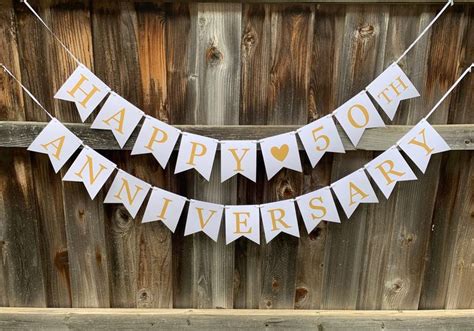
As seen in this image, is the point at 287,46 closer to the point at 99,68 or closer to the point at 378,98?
the point at 378,98

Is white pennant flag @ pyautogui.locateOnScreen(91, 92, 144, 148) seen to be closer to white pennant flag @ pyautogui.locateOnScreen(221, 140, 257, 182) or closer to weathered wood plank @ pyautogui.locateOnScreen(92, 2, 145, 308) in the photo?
weathered wood plank @ pyautogui.locateOnScreen(92, 2, 145, 308)

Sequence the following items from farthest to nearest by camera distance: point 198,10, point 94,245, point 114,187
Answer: point 94,245 < point 114,187 < point 198,10

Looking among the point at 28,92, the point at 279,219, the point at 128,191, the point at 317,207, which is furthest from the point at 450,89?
the point at 28,92

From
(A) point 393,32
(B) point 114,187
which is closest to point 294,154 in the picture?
(A) point 393,32

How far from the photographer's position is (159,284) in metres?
1.46

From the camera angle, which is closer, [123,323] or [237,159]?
[237,159]

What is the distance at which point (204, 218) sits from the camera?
1.33 meters

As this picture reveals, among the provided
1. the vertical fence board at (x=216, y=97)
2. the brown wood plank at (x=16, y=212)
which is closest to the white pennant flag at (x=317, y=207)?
the vertical fence board at (x=216, y=97)

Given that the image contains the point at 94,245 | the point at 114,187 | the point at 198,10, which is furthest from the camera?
the point at 94,245

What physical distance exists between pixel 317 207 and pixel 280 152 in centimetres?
22

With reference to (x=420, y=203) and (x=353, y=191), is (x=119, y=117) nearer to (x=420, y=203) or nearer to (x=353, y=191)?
(x=353, y=191)

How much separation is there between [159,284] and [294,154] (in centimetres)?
65

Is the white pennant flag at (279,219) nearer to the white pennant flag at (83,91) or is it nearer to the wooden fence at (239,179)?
the wooden fence at (239,179)

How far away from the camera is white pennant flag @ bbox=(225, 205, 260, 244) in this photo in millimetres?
1318
